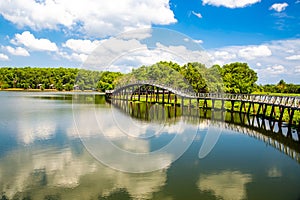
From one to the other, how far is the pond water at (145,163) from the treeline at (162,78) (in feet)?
18.4

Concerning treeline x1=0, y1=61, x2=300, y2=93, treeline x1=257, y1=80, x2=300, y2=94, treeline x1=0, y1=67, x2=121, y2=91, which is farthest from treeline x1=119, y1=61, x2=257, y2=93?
treeline x1=0, y1=67, x2=121, y2=91

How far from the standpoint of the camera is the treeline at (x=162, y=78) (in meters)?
57.8

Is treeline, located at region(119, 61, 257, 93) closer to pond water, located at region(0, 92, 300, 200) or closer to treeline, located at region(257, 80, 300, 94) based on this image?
treeline, located at region(257, 80, 300, 94)

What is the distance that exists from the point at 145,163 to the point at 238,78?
2060 inches

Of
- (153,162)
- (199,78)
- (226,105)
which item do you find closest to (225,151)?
(153,162)

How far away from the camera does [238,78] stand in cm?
6391

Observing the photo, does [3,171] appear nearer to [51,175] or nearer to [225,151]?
[51,175]

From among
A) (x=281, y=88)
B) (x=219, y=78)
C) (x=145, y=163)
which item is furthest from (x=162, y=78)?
(x=145, y=163)

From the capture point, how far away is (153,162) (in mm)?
16047

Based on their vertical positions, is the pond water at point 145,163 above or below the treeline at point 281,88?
below

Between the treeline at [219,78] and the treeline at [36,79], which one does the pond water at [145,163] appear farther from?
the treeline at [36,79]

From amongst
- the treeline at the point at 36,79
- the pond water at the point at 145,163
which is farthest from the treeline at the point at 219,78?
the treeline at the point at 36,79

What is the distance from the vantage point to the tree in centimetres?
6247

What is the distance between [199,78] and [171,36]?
4470 cm
